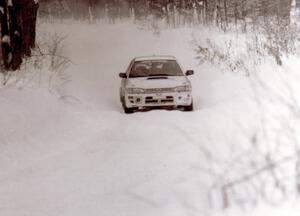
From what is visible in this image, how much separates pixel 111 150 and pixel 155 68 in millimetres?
5079

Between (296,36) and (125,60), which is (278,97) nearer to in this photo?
(296,36)

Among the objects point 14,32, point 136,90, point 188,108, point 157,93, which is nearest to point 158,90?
point 157,93

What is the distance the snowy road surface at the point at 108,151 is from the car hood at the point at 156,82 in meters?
0.67

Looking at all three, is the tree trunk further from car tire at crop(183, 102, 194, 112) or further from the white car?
car tire at crop(183, 102, 194, 112)

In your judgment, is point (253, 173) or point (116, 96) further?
point (116, 96)

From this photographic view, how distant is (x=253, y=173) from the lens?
687 cm

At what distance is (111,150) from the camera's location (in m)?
8.99

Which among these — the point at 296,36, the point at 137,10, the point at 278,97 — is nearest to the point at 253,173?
the point at 278,97

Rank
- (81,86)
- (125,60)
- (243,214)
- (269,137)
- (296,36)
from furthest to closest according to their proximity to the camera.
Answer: (125,60) → (81,86) → (296,36) → (269,137) → (243,214)

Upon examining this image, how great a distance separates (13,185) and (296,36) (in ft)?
37.8

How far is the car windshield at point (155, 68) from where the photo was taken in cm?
1337

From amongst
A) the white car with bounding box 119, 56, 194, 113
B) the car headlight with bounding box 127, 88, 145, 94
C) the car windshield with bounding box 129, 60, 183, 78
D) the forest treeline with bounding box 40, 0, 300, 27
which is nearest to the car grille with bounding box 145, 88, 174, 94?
the white car with bounding box 119, 56, 194, 113

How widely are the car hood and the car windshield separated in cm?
40

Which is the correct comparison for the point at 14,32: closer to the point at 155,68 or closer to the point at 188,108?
the point at 155,68
